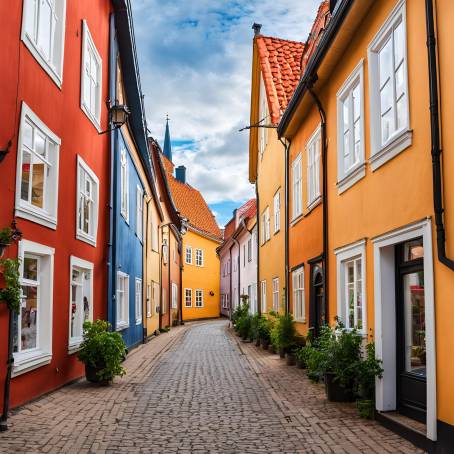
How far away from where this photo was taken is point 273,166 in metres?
20.0

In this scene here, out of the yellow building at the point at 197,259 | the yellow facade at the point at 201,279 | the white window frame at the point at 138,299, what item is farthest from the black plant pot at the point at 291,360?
the yellow facade at the point at 201,279

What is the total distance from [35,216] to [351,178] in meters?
4.77

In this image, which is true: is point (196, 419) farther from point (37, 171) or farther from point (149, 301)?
point (149, 301)

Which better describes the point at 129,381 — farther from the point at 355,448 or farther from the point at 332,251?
the point at 355,448

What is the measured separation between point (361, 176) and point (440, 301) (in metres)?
3.40

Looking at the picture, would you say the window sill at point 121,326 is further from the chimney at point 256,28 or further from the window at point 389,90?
the chimney at point 256,28

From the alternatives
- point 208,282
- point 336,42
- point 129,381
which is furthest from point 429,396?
point 208,282

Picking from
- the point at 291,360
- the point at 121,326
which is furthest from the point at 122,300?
the point at 291,360

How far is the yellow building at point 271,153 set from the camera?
720 inches

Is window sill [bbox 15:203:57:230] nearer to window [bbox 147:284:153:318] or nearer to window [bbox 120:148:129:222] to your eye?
window [bbox 120:148:129:222]

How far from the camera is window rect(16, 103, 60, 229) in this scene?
838 centimetres

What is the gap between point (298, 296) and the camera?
15695 mm

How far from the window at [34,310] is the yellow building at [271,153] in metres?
8.32

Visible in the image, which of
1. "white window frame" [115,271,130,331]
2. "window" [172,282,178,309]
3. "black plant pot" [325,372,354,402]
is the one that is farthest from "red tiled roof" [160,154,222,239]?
"black plant pot" [325,372,354,402]
